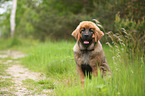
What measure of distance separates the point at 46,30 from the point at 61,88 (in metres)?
15.8

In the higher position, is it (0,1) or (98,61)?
(0,1)

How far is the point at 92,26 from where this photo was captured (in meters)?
3.81

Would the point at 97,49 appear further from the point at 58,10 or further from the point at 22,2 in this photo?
the point at 22,2

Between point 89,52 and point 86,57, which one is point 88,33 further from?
point 86,57

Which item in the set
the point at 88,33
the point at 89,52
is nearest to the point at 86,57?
the point at 89,52

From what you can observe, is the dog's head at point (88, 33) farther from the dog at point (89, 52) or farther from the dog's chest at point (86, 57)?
the dog's chest at point (86, 57)

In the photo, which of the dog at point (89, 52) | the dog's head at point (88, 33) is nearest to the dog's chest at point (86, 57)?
the dog at point (89, 52)

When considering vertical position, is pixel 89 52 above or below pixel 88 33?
below

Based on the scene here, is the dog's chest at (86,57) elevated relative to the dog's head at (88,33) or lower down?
lower down

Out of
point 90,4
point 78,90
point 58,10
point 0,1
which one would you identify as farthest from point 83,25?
point 0,1

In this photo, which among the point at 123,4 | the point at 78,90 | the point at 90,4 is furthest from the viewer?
the point at 90,4

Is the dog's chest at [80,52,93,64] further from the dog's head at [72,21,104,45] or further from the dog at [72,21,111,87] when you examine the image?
the dog's head at [72,21,104,45]

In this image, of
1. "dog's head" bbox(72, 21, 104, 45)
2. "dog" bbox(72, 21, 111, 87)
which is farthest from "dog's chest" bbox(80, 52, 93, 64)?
"dog's head" bbox(72, 21, 104, 45)

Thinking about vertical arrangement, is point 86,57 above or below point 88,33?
below
